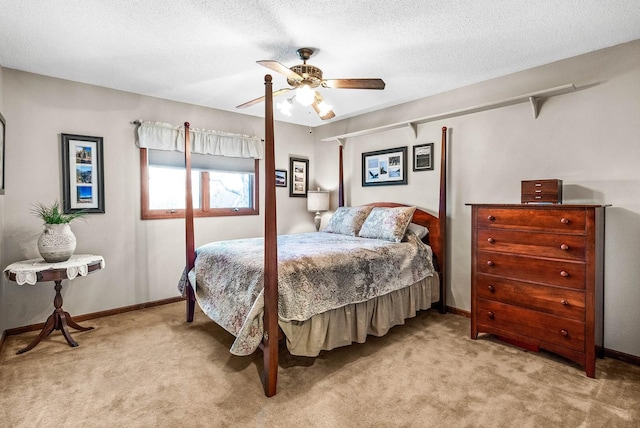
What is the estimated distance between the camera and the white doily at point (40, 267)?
2.49m

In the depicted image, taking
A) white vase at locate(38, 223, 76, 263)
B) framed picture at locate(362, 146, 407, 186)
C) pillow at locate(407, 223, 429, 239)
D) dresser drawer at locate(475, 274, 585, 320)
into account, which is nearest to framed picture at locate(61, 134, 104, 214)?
white vase at locate(38, 223, 76, 263)

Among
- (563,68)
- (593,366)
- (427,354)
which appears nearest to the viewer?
(593,366)

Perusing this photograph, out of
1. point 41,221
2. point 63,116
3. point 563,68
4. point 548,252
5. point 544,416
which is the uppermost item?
point 563,68

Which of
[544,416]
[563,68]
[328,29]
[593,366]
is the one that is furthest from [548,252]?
[328,29]

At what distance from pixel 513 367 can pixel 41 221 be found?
419 cm

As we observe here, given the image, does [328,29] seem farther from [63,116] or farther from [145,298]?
[145,298]

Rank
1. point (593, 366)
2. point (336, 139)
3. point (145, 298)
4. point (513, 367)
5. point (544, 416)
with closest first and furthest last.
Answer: point (544, 416) < point (593, 366) < point (513, 367) < point (145, 298) < point (336, 139)

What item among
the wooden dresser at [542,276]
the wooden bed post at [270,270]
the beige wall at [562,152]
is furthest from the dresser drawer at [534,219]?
the wooden bed post at [270,270]

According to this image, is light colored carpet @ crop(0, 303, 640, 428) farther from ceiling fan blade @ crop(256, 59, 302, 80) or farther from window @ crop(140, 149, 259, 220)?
ceiling fan blade @ crop(256, 59, 302, 80)

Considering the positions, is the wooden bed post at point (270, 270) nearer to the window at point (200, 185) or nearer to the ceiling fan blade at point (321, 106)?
the ceiling fan blade at point (321, 106)

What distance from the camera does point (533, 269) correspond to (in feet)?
8.11

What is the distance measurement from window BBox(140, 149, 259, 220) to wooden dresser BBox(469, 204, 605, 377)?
2964 mm

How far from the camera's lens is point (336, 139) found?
4605mm

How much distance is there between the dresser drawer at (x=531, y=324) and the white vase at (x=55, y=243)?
11.6 ft
